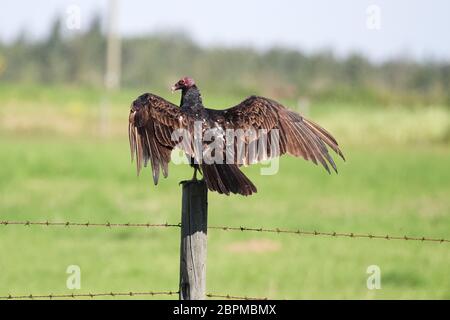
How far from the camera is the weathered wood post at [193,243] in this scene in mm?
5000

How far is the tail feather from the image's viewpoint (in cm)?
539

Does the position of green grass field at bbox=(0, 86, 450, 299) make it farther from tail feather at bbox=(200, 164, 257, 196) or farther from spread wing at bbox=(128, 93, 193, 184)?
tail feather at bbox=(200, 164, 257, 196)

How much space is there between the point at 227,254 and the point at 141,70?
128 feet

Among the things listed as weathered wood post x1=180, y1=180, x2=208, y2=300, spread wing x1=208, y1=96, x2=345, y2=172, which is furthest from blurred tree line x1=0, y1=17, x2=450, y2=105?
weathered wood post x1=180, y1=180, x2=208, y2=300

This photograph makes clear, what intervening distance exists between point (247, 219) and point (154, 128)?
10345 millimetres

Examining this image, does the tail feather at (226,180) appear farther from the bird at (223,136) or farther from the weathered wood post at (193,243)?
the weathered wood post at (193,243)

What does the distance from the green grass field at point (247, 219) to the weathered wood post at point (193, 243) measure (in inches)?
206

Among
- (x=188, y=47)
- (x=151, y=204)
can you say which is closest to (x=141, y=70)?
(x=188, y=47)

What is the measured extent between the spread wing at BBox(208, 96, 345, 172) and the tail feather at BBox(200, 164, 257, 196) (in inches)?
14.0

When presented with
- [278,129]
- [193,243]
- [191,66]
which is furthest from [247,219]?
[191,66]

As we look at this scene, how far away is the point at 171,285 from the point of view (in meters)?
11.3

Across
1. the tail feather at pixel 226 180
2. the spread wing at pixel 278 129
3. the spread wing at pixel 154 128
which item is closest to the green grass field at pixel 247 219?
the spread wing at pixel 278 129

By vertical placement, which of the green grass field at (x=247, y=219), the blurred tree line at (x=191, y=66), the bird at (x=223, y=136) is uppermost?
the blurred tree line at (x=191, y=66)

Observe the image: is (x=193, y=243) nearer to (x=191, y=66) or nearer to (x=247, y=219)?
(x=247, y=219)
